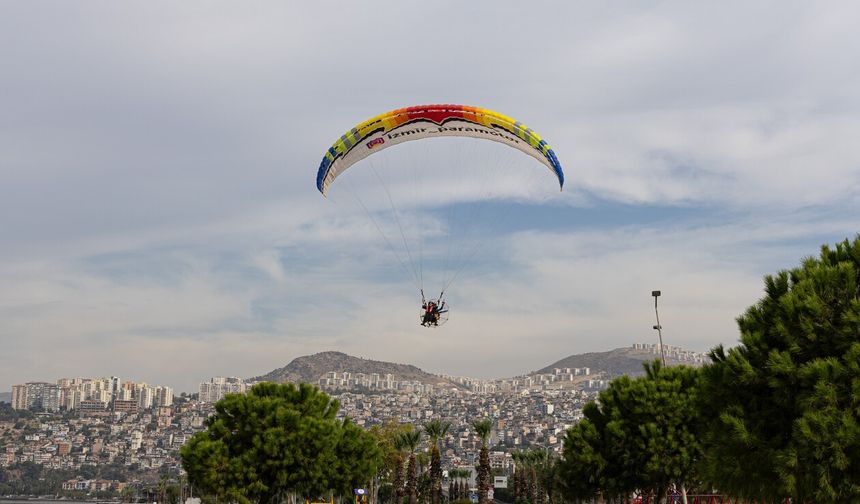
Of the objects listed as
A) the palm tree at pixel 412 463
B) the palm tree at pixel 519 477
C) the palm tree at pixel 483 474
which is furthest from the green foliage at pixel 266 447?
the palm tree at pixel 519 477

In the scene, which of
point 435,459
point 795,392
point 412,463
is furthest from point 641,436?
point 412,463

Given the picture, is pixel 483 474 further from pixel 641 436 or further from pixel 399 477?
pixel 641 436

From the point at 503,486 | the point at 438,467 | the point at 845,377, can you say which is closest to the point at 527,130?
the point at 845,377

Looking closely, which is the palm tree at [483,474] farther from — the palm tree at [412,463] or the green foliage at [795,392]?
the green foliage at [795,392]

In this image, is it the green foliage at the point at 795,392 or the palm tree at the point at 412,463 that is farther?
the palm tree at the point at 412,463

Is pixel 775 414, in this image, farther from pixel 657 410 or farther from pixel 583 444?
pixel 583 444
